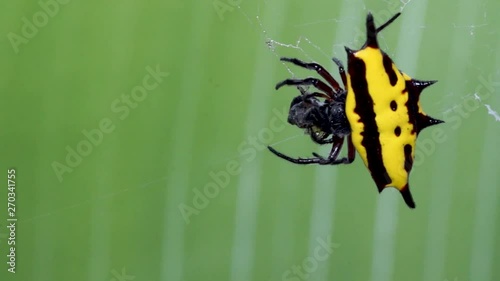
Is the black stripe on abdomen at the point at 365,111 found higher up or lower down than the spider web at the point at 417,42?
lower down

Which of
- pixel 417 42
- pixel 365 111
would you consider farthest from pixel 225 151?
pixel 417 42

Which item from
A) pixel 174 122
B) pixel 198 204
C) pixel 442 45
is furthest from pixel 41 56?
pixel 442 45

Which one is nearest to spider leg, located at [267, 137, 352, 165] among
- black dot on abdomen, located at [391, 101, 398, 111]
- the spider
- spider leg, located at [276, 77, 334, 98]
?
the spider

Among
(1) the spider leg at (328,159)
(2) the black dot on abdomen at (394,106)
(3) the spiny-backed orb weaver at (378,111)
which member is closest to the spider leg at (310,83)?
(3) the spiny-backed orb weaver at (378,111)

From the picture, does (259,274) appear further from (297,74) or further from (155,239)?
(297,74)

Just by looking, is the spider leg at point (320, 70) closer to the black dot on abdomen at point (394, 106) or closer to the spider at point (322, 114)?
the spider at point (322, 114)

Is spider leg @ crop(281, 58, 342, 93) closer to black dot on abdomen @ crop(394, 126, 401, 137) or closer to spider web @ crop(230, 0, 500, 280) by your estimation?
spider web @ crop(230, 0, 500, 280)
